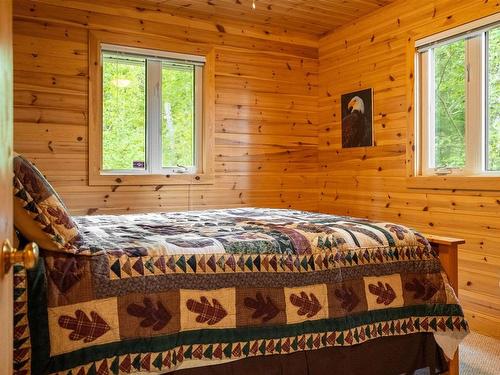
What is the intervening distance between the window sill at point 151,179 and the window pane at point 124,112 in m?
0.10

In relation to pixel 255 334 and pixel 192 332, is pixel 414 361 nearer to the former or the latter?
pixel 255 334

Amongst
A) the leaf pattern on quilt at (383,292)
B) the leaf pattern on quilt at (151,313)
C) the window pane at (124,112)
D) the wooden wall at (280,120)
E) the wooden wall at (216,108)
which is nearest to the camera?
the leaf pattern on quilt at (151,313)

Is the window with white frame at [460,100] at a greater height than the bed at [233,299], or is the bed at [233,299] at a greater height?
the window with white frame at [460,100]

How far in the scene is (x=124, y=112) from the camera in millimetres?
3783

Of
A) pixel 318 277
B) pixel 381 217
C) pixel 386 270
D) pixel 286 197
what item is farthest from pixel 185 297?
pixel 286 197

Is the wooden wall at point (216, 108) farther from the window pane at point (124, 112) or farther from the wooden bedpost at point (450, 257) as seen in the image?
the wooden bedpost at point (450, 257)

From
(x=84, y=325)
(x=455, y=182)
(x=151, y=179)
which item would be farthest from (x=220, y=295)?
(x=151, y=179)

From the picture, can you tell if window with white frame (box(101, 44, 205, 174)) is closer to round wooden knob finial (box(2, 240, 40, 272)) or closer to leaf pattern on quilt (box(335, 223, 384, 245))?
leaf pattern on quilt (box(335, 223, 384, 245))

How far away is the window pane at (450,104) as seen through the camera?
3.24 meters

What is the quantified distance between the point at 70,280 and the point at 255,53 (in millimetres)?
3354

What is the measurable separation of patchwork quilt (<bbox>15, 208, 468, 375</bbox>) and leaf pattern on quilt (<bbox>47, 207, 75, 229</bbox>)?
82 millimetres

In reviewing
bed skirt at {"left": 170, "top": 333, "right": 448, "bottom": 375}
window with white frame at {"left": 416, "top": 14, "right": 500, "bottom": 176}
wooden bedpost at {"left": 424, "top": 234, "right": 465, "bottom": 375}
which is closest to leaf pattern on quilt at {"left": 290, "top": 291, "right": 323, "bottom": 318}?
bed skirt at {"left": 170, "top": 333, "right": 448, "bottom": 375}

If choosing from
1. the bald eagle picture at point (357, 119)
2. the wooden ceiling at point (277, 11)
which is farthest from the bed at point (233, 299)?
the wooden ceiling at point (277, 11)

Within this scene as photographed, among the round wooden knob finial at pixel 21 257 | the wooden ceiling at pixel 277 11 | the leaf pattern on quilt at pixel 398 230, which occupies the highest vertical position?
the wooden ceiling at pixel 277 11
